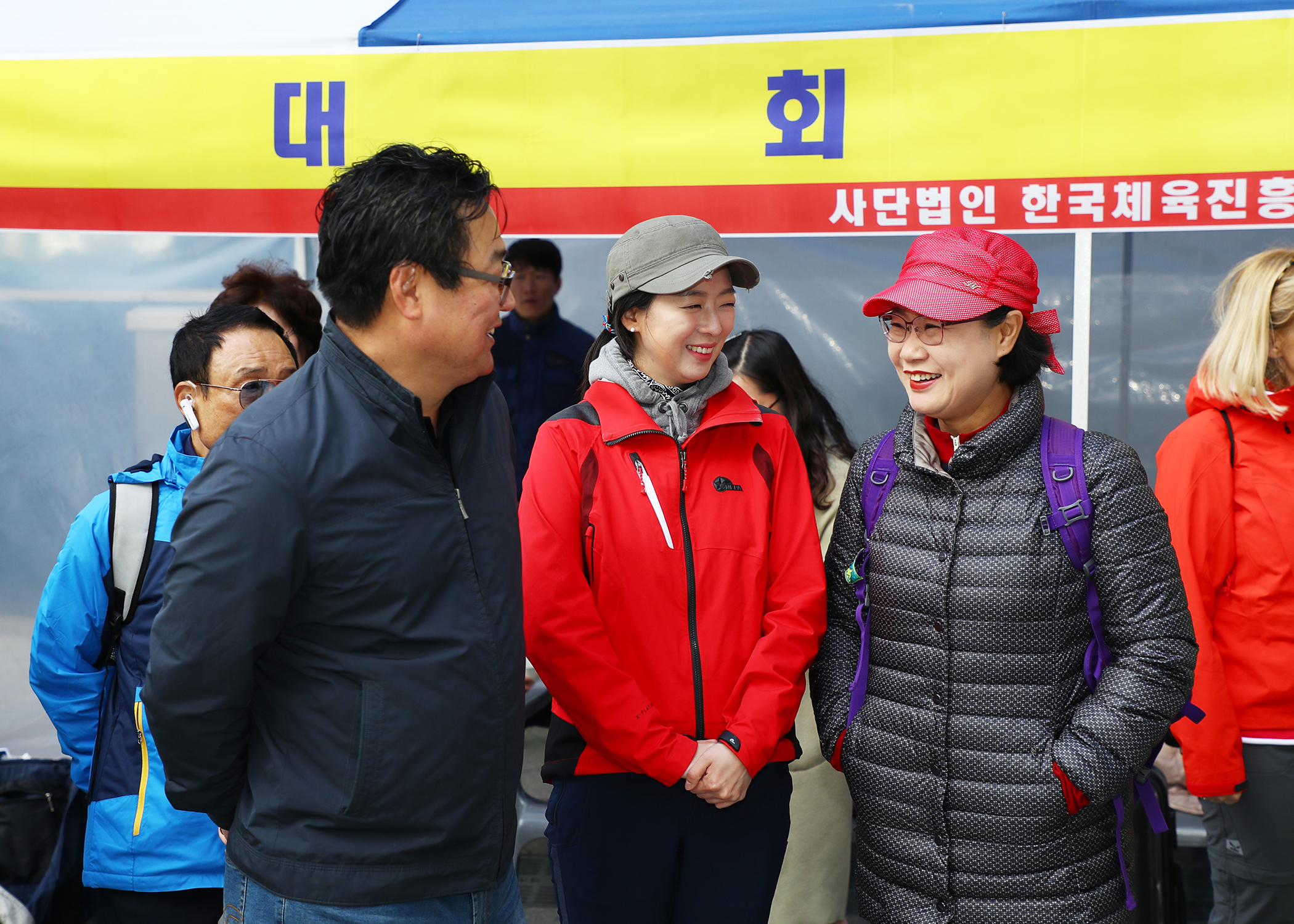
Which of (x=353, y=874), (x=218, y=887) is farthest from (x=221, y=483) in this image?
(x=218, y=887)

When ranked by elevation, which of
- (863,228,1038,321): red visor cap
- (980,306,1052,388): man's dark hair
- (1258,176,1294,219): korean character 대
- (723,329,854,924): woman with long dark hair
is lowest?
(723,329,854,924): woman with long dark hair

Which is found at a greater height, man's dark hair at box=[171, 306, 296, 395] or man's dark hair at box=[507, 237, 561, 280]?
man's dark hair at box=[507, 237, 561, 280]

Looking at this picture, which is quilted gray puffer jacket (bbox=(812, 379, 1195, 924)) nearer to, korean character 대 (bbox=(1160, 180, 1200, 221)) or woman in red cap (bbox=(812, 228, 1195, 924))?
woman in red cap (bbox=(812, 228, 1195, 924))

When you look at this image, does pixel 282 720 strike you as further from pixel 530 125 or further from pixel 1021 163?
pixel 1021 163

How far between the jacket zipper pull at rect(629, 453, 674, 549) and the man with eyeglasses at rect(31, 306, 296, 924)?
2.58 feet

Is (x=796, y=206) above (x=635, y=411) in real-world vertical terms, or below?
above

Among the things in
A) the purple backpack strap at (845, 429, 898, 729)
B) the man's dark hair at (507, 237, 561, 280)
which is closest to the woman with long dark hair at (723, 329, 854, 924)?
the purple backpack strap at (845, 429, 898, 729)

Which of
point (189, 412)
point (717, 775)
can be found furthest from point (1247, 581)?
point (189, 412)

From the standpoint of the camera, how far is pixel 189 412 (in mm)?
2232

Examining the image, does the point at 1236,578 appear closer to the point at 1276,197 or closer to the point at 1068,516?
the point at 1068,516

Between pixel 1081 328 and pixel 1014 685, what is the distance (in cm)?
183

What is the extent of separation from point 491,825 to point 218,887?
0.89 meters

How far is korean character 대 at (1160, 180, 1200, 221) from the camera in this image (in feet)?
9.60

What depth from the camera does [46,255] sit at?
13.4ft
